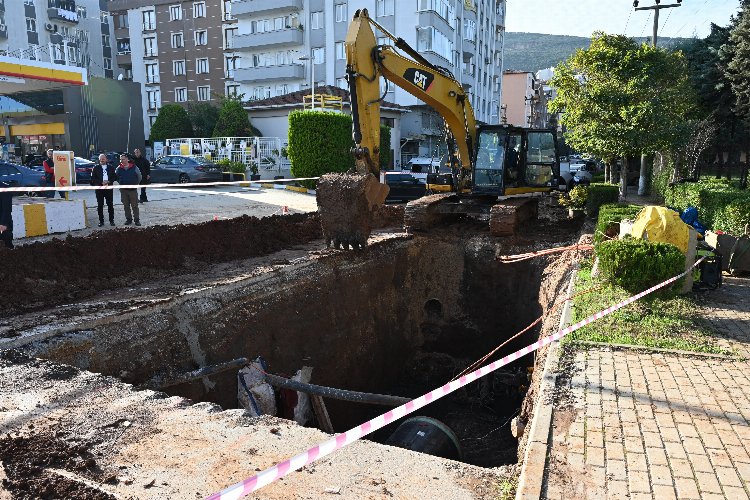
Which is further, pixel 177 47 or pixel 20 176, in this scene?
pixel 177 47

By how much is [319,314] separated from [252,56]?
133ft

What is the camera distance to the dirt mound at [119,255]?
8.17 meters

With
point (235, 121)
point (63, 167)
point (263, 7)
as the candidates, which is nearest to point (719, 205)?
point (63, 167)

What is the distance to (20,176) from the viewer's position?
66.4 ft

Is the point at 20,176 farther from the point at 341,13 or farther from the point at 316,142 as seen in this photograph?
the point at 341,13

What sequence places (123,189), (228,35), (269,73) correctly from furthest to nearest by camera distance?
(228,35) < (269,73) < (123,189)

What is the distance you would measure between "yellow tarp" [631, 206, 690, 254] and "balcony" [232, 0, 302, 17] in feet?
129

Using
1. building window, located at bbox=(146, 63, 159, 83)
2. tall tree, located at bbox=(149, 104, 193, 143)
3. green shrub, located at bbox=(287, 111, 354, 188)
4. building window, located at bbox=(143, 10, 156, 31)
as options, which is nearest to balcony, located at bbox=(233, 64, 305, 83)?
tall tree, located at bbox=(149, 104, 193, 143)

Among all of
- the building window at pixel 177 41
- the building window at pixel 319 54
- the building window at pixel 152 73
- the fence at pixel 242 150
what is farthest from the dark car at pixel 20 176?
the building window at pixel 152 73

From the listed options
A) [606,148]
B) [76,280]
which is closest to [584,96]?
[606,148]

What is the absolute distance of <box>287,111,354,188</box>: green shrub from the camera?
82.1 ft

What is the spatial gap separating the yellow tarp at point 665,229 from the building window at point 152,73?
2030 inches

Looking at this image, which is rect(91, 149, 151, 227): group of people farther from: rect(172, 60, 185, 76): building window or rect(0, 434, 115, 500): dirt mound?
rect(172, 60, 185, 76): building window

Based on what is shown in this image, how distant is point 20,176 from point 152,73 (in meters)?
34.9
